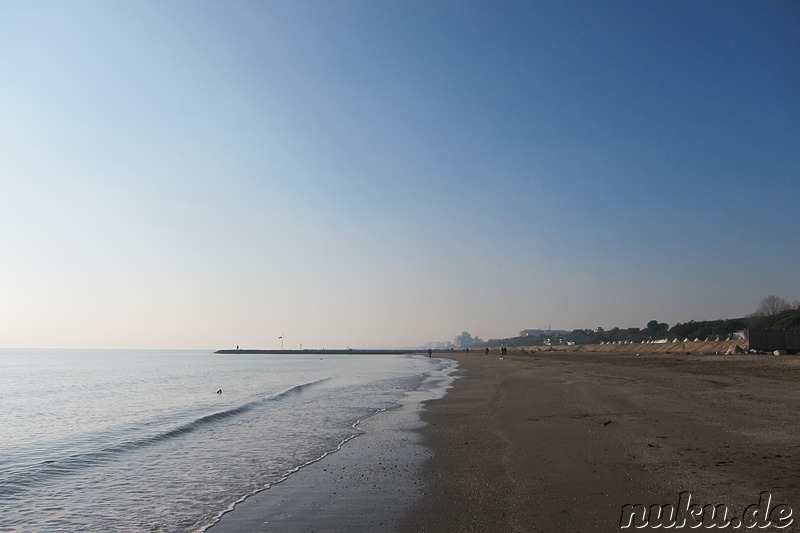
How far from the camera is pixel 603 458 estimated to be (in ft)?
33.0

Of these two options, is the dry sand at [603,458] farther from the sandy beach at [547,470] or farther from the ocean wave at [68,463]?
the ocean wave at [68,463]

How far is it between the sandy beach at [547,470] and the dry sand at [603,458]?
3 cm

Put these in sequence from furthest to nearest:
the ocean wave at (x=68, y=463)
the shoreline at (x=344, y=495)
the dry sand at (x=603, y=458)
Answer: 1. the ocean wave at (x=68, y=463)
2. the shoreline at (x=344, y=495)
3. the dry sand at (x=603, y=458)

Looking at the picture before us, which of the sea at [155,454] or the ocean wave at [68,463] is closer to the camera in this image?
the sea at [155,454]

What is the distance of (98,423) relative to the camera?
2094 cm

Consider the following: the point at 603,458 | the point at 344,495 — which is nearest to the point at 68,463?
the point at 344,495

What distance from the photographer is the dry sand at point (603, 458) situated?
23.5ft

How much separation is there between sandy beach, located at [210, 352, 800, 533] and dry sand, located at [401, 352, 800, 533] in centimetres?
3

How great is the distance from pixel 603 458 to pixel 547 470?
57.5 inches

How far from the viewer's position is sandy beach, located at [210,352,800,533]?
7.18 metres

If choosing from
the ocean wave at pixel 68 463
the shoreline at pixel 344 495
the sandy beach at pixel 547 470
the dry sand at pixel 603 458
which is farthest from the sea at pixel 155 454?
the dry sand at pixel 603 458

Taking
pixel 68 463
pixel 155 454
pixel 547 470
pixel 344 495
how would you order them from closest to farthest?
pixel 344 495 → pixel 547 470 → pixel 68 463 → pixel 155 454

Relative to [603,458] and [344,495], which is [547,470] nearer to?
[603,458]

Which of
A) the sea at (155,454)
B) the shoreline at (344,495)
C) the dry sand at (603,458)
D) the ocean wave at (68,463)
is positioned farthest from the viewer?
the ocean wave at (68,463)
